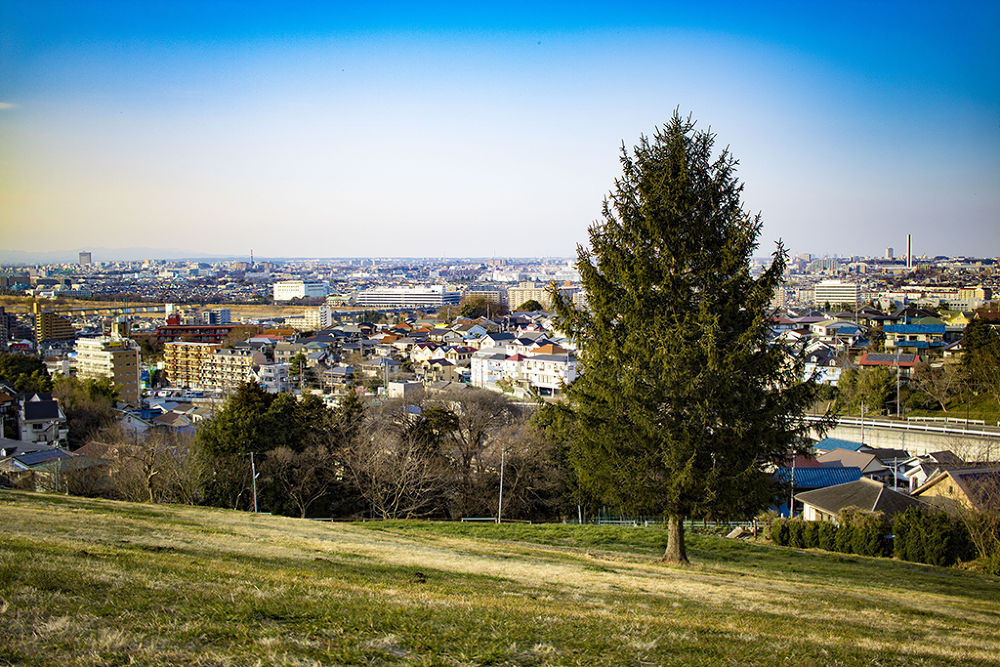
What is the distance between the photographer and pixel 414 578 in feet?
22.3

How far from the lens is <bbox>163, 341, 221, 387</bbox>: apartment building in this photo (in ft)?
205

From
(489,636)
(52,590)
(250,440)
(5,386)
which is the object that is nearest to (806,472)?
(250,440)

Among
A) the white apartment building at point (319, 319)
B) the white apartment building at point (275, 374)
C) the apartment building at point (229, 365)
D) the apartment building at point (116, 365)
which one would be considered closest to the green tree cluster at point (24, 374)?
the apartment building at point (116, 365)

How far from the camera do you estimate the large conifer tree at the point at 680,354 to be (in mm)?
9352

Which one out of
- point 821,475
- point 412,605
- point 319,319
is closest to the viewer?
point 412,605

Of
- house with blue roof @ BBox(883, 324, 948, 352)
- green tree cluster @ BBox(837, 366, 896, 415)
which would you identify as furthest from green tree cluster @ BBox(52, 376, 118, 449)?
house with blue roof @ BBox(883, 324, 948, 352)

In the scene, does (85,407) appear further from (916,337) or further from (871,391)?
(916,337)

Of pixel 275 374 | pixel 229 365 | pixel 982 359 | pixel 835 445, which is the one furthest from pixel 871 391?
pixel 229 365

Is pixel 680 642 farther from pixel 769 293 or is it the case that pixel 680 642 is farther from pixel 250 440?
pixel 250 440

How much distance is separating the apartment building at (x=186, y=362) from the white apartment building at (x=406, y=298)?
277 ft

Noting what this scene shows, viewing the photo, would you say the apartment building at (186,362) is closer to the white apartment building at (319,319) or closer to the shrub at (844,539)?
the white apartment building at (319,319)

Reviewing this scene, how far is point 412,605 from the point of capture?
5203 millimetres

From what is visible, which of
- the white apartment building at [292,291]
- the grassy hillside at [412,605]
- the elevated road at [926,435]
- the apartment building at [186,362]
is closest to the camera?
the grassy hillside at [412,605]

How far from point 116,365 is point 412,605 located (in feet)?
182
